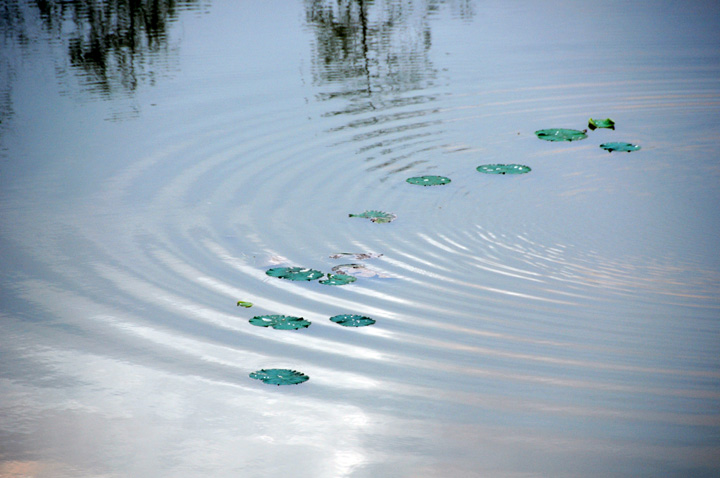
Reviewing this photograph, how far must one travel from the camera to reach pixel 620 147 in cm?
645

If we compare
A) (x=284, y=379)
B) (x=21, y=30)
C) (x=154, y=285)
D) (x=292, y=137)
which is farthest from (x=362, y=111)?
(x=21, y=30)

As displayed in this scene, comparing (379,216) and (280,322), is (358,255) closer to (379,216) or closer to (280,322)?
(379,216)

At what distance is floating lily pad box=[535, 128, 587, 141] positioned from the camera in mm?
6695

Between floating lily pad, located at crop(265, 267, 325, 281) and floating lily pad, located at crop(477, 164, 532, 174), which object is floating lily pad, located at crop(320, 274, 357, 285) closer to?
floating lily pad, located at crop(265, 267, 325, 281)

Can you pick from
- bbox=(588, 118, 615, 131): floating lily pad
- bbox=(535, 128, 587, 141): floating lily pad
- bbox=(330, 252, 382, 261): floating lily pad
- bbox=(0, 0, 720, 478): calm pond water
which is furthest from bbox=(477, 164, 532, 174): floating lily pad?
bbox=(330, 252, 382, 261): floating lily pad

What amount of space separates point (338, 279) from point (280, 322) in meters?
0.56

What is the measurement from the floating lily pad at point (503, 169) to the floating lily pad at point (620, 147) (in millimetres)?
825

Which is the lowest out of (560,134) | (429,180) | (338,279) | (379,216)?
(338,279)

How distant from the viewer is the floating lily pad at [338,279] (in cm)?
430

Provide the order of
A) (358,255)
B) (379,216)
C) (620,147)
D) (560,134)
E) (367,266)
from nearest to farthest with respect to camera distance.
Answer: (367,266) < (358,255) < (379,216) < (620,147) < (560,134)

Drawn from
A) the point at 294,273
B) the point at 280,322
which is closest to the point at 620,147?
the point at 294,273

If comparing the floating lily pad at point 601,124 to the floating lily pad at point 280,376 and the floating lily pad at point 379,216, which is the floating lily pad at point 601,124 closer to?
the floating lily pad at point 379,216

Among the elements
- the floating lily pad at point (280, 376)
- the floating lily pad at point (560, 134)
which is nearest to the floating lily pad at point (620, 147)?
the floating lily pad at point (560, 134)

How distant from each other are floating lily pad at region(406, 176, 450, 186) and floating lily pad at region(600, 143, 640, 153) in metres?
1.48
